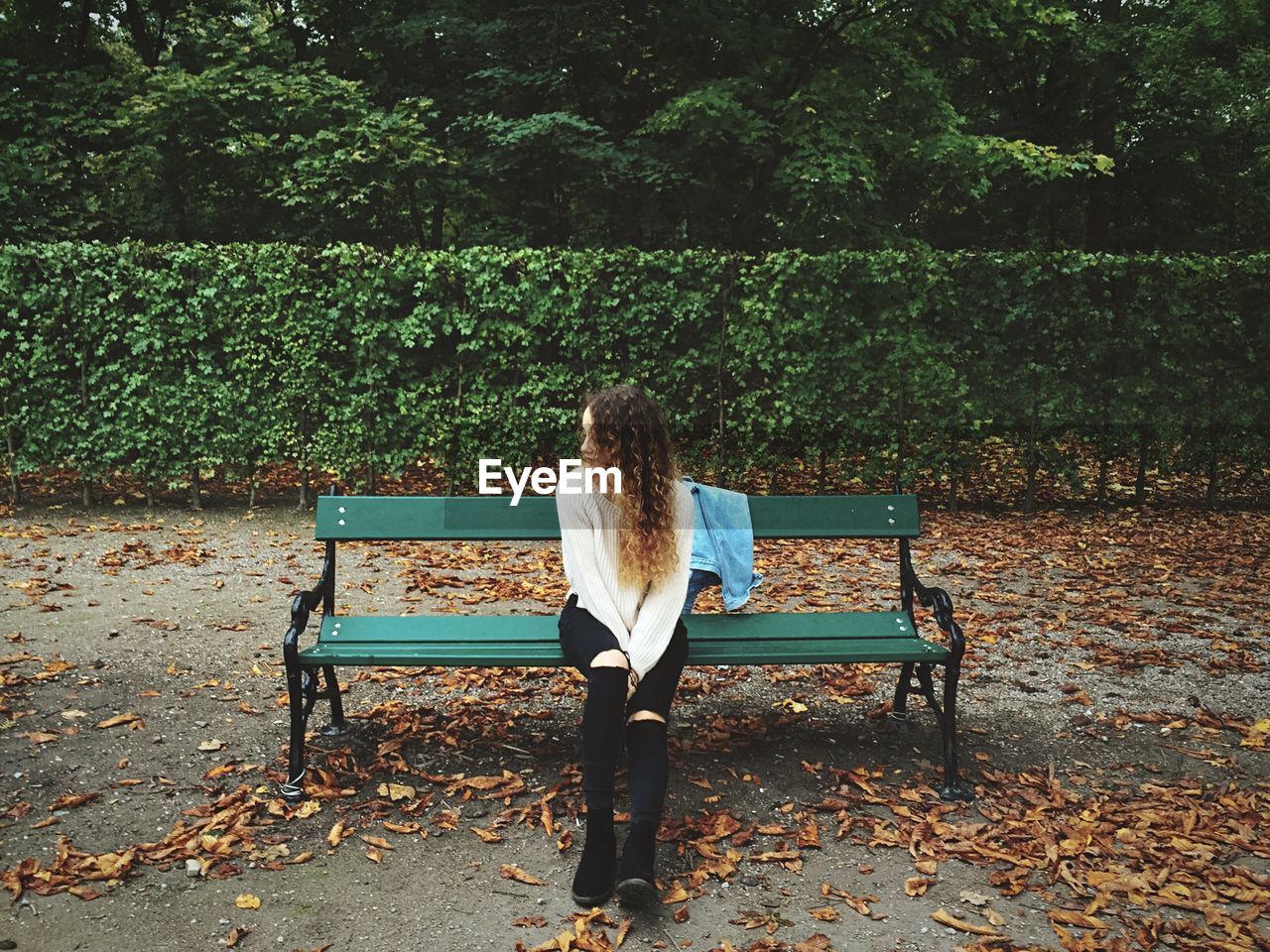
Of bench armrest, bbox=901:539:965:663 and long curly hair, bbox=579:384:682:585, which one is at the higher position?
long curly hair, bbox=579:384:682:585

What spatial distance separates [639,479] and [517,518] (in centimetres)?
96

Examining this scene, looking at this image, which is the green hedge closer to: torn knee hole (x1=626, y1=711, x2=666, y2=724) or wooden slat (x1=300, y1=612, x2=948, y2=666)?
wooden slat (x1=300, y1=612, x2=948, y2=666)

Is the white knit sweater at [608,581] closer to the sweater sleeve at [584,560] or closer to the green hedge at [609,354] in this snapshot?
the sweater sleeve at [584,560]

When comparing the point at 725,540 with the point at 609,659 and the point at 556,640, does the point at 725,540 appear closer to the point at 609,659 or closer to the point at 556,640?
the point at 556,640

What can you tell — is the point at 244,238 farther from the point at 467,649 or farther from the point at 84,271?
the point at 467,649

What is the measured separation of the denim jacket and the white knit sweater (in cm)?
69

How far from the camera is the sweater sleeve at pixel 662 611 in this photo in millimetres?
3652

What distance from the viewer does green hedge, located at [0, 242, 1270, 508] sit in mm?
9859

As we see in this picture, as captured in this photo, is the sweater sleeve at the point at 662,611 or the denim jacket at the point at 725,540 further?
the denim jacket at the point at 725,540

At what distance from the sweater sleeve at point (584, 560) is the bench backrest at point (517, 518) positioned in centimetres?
71

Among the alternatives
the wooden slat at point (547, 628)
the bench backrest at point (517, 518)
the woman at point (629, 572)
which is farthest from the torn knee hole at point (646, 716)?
the bench backrest at point (517, 518)

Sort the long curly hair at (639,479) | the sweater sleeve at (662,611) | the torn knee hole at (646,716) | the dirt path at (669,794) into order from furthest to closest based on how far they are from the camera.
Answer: the long curly hair at (639,479), the sweater sleeve at (662,611), the torn knee hole at (646,716), the dirt path at (669,794)

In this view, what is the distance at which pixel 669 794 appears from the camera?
159 inches

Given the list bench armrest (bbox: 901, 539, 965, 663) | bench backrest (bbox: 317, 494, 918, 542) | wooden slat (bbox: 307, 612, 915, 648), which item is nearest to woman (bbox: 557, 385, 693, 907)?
wooden slat (bbox: 307, 612, 915, 648)
